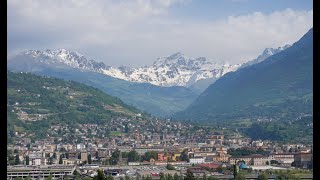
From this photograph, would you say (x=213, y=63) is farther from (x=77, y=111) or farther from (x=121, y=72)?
(x=77, y=111)

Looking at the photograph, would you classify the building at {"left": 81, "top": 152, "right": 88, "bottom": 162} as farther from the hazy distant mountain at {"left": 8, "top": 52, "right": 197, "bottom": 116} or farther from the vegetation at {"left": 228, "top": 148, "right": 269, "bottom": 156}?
the hazy distant mountain at {"left": 8, "top": 52, "right": 197, "bottom": 116}

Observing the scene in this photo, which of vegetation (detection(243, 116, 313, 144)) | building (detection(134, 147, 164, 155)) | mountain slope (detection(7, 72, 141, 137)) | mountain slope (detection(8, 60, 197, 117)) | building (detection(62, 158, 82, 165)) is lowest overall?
building (detection(62, 158, 82, 165))

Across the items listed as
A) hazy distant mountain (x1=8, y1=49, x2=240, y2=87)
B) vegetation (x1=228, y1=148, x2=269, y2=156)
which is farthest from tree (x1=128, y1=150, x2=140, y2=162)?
hazy distant mountain (x1=8, y1=49, x2=240, y2=87)

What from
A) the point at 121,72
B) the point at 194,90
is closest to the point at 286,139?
the point at 194,90

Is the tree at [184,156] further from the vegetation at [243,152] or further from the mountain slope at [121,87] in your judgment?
the mountain slope at [121,87]

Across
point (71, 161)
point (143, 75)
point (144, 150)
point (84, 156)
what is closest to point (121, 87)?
point (143, 75)

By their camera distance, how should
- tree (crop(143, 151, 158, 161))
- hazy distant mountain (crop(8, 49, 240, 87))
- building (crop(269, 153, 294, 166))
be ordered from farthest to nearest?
hazy distant mountain (crop(8, 49, 240, 87)), tree (crop(143, 151, 158, 161)), building (crop(269, 153, 294, 166))
